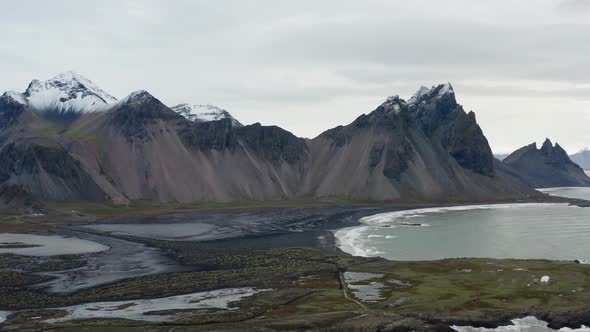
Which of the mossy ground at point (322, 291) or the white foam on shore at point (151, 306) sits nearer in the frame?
the mossy ground at point (322, 291)

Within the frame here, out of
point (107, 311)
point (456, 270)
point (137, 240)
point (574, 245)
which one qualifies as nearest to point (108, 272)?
point (107, 311)

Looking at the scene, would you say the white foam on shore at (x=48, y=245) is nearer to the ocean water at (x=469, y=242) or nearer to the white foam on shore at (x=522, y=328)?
the ocean water at (x=469, y=242)

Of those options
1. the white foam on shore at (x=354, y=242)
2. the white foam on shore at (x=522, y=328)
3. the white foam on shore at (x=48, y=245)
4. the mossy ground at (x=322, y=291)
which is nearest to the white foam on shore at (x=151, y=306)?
the mossy ground at (x=322, y=291)

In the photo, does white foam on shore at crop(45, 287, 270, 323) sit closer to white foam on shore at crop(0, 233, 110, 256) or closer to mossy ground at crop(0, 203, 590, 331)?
mossy ground at crop(0, 203, 590, 331)

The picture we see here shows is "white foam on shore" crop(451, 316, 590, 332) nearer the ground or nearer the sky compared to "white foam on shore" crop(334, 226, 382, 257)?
nearer the ground

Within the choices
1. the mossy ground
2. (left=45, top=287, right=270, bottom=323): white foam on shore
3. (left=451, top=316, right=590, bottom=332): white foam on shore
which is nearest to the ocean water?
the mossy ground

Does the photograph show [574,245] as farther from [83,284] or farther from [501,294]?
[83,284]

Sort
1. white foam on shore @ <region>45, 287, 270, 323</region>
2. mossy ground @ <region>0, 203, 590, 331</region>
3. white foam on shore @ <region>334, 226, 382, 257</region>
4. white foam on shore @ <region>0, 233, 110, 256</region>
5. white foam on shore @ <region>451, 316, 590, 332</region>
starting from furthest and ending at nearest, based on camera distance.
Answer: white foam on shore @ <region>0, 233, 110, 256</region>, white foam on shore @ <region>334, 226, 382, 257</region>, white foam on shore @ <region>45, 287, 270, 323</region>, mossy ground @ <region>0, 203, 590, 331</region>, white foam on shore @ <region>451, 316, 590, 332</region>
